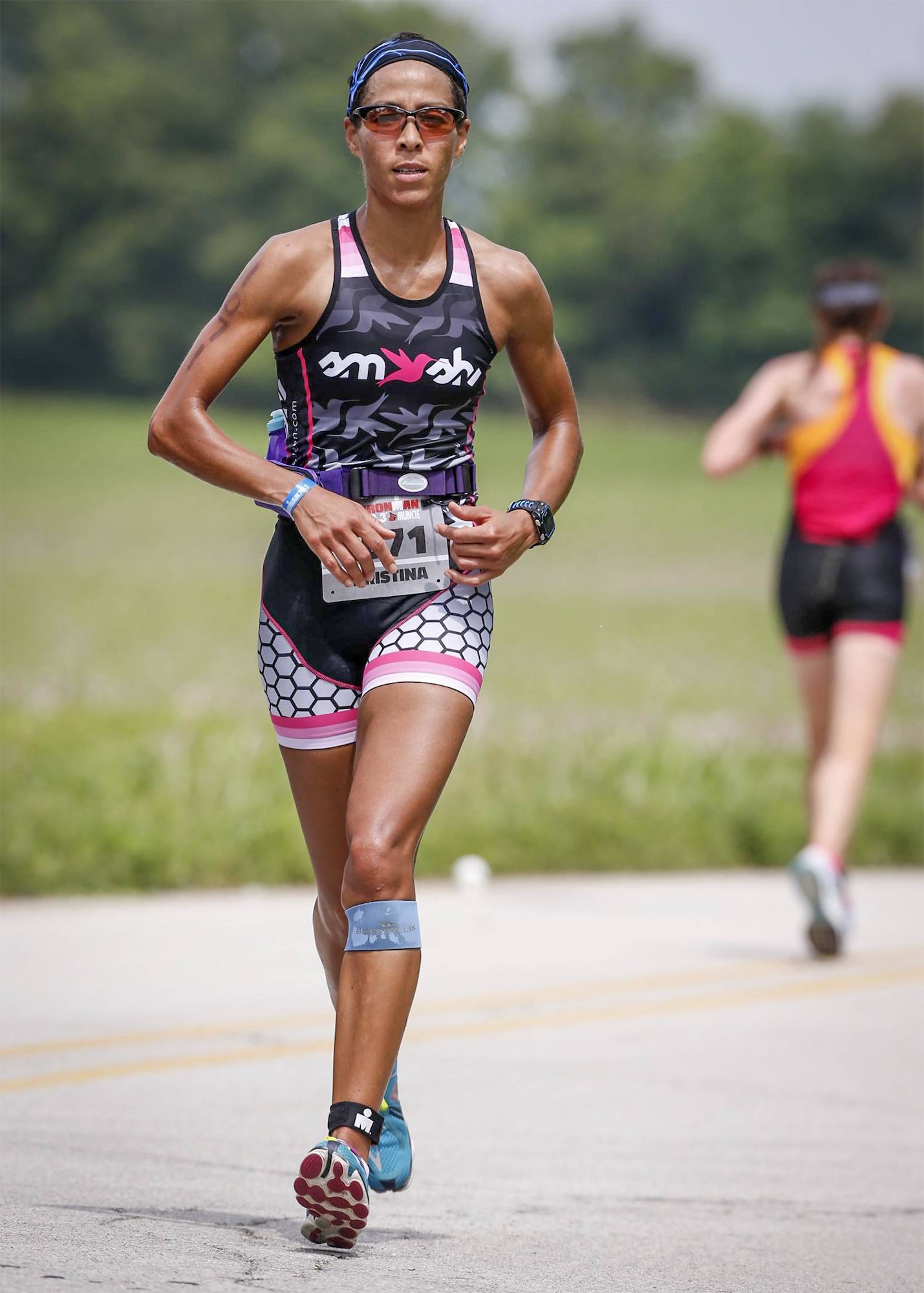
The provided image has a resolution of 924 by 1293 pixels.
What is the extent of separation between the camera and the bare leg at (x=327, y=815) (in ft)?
14.6

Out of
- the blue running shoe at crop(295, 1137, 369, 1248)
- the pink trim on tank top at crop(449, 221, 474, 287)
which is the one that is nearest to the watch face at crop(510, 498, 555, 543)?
the pink trim on tank top at crop(449, 221, 474, 287)

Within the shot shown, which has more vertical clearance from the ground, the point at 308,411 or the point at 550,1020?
the point at 308,411

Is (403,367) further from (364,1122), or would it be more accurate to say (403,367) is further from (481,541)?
(364,1122)

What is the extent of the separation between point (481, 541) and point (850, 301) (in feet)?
15.3

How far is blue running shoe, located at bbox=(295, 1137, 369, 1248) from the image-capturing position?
3703 millimetres

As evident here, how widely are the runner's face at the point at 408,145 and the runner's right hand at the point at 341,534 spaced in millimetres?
631

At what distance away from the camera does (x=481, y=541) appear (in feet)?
13.9

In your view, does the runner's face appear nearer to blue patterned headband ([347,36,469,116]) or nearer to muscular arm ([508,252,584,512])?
blue patterned headband ([347,36,469,116])

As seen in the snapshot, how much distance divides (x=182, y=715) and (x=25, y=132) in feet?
53.9

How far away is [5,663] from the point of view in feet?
55.7

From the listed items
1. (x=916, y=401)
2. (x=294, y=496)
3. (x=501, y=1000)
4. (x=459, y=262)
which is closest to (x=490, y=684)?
(x=916, y=401)

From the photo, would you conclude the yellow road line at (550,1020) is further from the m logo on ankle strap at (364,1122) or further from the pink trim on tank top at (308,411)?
the pink trim on tank top at (308,411)

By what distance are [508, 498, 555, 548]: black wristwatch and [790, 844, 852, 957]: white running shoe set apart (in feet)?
12.2

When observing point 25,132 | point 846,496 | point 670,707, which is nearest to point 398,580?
point 846,496
